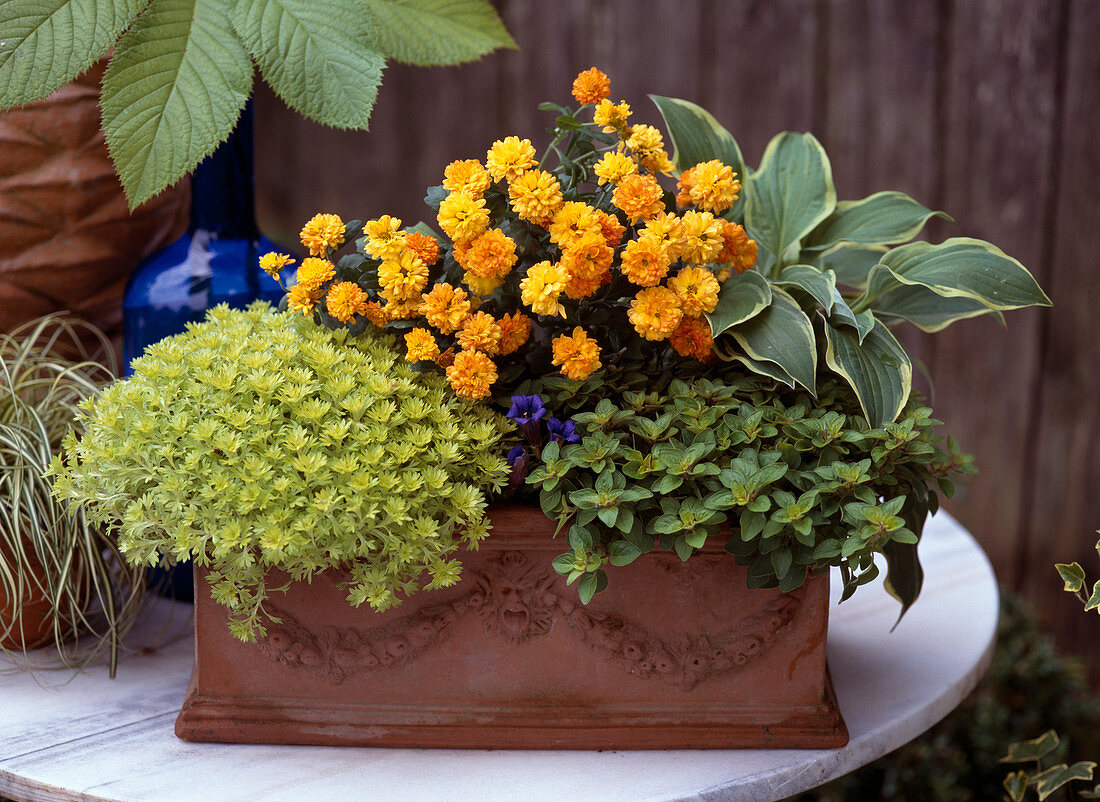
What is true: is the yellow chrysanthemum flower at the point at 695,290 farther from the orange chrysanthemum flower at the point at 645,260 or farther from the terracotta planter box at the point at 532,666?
the terracotta planter box at the point at 532,666

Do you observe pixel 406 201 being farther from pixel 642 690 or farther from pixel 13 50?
pixel 642 690

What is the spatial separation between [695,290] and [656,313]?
0.05 m

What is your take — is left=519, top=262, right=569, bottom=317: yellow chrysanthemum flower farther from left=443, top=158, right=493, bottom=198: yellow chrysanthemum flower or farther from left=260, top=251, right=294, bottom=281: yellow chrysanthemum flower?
left=260, top=251, right=294, bottom=281: yellow chrysanthemum flower

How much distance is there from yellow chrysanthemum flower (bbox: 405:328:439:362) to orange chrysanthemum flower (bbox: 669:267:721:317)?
236 mm

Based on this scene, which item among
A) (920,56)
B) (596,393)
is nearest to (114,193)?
(596,393)

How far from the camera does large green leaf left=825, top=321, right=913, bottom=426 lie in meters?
0.85

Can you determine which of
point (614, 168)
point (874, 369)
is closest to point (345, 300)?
point (614, 168)

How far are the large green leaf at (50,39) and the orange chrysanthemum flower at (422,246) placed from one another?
416 mm

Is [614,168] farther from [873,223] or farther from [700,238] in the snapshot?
[873,223]

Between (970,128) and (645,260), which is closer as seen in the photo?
(645,260)

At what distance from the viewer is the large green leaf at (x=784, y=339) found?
0.85 meters

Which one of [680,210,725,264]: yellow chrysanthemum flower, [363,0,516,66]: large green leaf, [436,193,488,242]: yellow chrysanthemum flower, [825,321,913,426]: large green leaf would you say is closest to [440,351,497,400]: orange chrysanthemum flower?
[436,193,488,242]: yellow chrysanthemum flower

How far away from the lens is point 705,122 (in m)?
1.09

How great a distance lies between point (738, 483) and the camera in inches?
29.8
